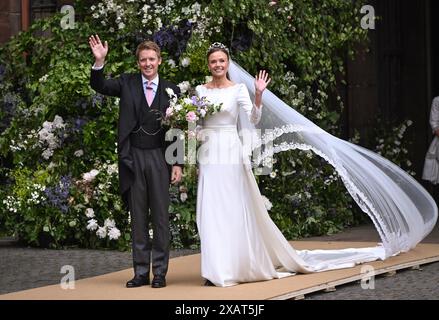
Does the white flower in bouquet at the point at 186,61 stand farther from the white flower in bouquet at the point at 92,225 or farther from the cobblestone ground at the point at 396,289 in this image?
the cobblestone ground at the point at 396,289

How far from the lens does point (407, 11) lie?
18.1 metres

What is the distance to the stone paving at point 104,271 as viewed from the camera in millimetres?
8523

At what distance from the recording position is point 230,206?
8891 mm

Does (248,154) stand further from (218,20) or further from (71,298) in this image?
(218,20)

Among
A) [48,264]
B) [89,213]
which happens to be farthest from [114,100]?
[48,264]

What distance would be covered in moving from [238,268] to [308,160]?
16.2 feet

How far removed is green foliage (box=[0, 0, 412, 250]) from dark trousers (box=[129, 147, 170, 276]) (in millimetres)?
2901

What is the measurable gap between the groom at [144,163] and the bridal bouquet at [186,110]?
0.10m

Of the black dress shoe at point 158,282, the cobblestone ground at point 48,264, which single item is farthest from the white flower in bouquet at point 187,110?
the cobblestone ground at point 48,264

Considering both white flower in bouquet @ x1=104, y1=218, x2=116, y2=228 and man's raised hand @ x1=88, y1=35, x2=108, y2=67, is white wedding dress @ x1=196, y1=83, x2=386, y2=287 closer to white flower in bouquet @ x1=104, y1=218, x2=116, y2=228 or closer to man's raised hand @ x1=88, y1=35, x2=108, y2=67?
man's raised hand @ x1=88, y1=35, x2=108, y2=67

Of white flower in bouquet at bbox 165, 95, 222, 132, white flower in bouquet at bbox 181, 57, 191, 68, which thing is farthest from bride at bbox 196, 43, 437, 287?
white flower in bouquet at bbox 181, 57, 191, 68

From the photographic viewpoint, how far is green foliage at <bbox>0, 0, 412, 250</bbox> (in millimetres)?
12070

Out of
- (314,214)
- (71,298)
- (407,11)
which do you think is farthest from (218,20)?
(407,11)
